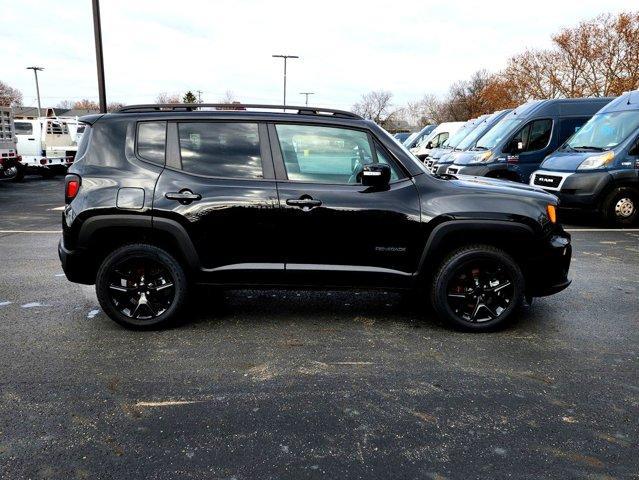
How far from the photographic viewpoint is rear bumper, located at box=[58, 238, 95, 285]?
4320 millimetres

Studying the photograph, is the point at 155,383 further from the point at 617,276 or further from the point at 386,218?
the point at 617,276

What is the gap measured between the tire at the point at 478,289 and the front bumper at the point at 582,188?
640 centimetres

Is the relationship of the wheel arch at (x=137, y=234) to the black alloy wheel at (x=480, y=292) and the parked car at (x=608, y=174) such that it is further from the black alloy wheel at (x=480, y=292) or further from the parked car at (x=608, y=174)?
the parked car at (x=608, y=174)

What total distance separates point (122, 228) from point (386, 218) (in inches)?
82.3

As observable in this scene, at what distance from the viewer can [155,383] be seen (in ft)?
11.2

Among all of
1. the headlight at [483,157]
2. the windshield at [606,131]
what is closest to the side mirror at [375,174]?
the windshield at [606,131]

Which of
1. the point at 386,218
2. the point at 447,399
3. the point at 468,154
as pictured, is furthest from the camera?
the point at 468,154

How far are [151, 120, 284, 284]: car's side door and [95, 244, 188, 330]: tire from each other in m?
0.23

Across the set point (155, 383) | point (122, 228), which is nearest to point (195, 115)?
point (122, 228)

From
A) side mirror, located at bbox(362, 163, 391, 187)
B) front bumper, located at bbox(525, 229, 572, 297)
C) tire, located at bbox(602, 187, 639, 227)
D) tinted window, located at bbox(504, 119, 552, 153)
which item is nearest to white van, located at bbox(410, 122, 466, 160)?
tinted window, located at bbox(504, 119, 552, 153)

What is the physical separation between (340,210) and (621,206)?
785 centimetres

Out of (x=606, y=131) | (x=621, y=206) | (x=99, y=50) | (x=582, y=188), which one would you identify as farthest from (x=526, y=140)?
(x=99, y=50)

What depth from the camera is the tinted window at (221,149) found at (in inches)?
169

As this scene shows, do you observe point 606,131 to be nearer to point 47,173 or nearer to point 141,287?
point 141,287
